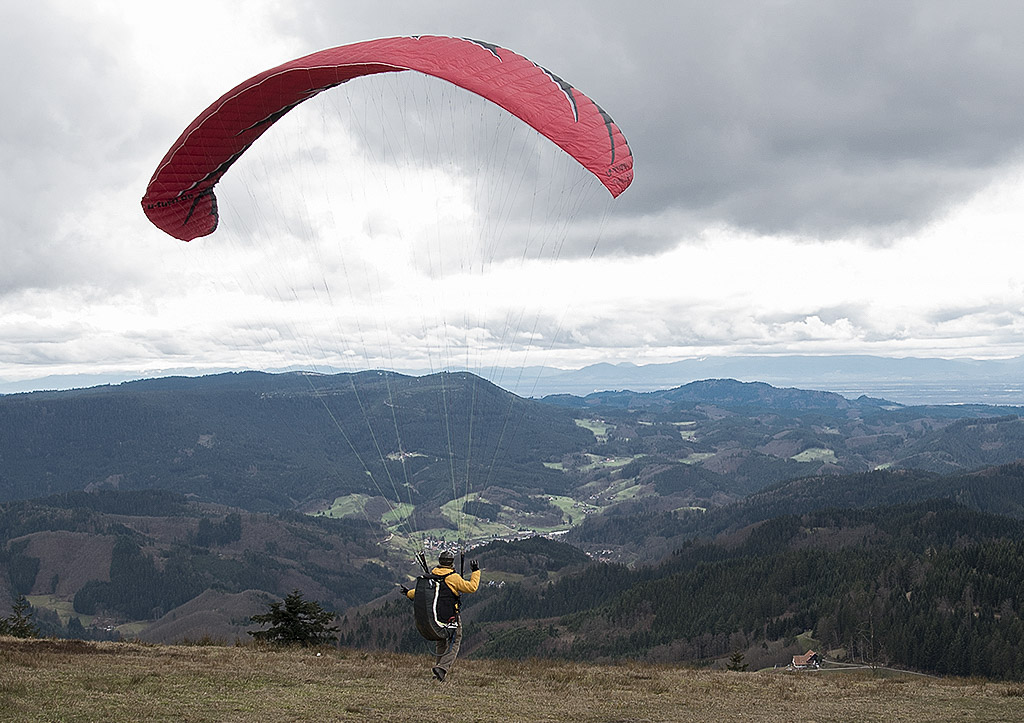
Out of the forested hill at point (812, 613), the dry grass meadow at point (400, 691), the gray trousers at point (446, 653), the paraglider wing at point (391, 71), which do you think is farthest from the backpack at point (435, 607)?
the forested hill at point (812, 613)

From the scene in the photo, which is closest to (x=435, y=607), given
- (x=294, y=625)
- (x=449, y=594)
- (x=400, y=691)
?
(x=449, y=594)

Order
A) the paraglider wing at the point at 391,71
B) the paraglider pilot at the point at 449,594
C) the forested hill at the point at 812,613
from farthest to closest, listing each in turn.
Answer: the forested hill at the point at 812,613, the paraglider pilot at the point at 449,594, the paraglider wing at the point at 391,71

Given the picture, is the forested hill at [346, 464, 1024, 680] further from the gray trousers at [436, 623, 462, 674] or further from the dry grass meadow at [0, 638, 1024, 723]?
the gray trousers at [436, 623, 462, 674]

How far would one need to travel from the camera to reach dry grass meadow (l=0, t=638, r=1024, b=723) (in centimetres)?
1420

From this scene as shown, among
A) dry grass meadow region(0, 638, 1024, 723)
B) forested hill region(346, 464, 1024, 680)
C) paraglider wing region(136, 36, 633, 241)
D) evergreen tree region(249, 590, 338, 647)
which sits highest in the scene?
paraglider wing region(136, 36, 633, 241)

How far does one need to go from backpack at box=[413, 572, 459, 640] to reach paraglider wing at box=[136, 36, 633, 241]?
400 inches

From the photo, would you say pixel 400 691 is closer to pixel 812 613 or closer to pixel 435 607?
pixel 435 607

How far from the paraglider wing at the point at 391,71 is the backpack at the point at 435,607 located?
33.3ft

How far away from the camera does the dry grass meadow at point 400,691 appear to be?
14.2 meters

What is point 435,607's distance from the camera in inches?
680

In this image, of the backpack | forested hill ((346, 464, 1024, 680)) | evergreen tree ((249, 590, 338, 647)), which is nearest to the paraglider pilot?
the backpack

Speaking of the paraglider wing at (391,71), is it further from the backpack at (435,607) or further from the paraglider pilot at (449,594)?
the backpack at (435,607)

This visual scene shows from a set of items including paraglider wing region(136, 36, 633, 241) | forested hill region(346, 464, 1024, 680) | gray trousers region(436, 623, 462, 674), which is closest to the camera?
paraglider wing region(136, 36, 633, 241)

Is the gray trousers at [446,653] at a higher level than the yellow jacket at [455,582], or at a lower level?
lower
